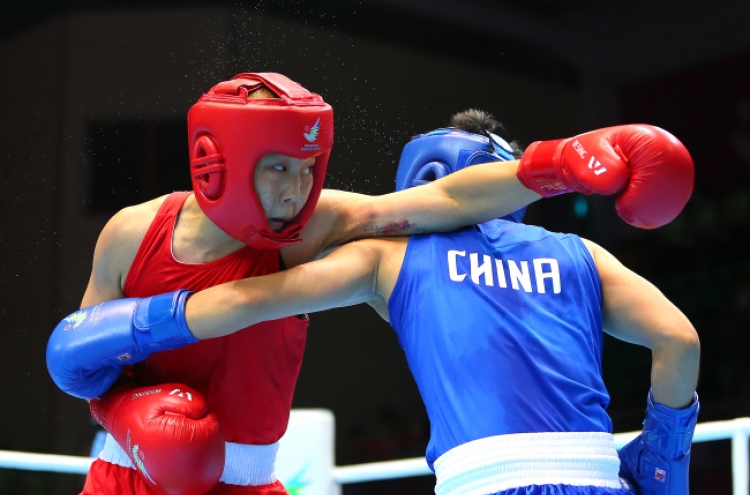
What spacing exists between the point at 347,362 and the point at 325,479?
10.5ft

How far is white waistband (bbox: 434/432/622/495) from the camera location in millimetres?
1642

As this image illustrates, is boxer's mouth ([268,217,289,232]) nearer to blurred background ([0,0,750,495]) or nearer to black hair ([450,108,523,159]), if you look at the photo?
black hair ([450,108,523,159])

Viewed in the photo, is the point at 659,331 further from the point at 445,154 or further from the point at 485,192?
the point at 445,154

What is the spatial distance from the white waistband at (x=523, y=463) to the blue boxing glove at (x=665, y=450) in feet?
0.56

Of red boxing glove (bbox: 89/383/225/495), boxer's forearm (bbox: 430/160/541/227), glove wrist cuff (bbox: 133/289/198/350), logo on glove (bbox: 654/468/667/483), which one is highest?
boxer's forearm (bbox: 430/160/541/227)

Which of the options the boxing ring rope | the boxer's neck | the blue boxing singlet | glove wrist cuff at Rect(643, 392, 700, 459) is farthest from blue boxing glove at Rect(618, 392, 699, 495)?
the boxer's neck

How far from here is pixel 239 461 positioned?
1.90m

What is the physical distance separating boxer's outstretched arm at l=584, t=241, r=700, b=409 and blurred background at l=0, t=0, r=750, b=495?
9.08 feet

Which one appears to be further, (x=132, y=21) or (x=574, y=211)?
A: (x=574, y=211)

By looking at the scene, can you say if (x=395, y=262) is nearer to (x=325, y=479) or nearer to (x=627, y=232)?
(x=325, y=479)

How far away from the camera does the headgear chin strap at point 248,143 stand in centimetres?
168

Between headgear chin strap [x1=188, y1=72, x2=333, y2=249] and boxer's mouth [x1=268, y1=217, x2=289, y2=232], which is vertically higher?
headgear chin strap [x1=188, y1=72, x2=333, y2=249]

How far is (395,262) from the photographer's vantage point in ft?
5.99

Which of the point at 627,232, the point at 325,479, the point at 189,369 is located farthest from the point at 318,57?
the point at 189,369
